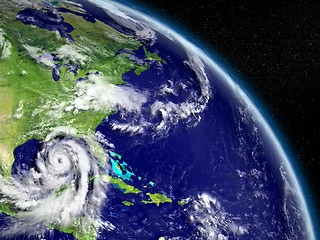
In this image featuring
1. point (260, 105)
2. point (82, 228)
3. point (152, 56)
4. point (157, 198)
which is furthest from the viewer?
point (260, 105)

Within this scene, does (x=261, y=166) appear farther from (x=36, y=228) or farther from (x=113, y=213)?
(x=36, y=228)

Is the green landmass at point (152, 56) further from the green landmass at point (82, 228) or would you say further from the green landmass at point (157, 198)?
the green landmass at point (82, 228)

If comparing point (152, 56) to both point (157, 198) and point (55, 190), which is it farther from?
point (55, 190)

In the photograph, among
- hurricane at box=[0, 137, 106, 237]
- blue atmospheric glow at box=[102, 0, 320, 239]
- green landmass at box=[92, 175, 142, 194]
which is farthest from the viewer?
blue atmospheric glow at box=[102, 0, 320, 239]

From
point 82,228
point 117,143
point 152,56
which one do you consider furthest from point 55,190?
point 152,56

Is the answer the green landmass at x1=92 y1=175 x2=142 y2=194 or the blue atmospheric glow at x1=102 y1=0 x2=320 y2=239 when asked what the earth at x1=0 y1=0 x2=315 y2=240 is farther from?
the blue atmospheric glow at x1=102 y1=0 x2=320 y2=239

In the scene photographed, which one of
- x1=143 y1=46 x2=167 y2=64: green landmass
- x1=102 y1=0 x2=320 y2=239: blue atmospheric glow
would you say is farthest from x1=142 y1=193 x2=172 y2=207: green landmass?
x1=102 y1=0 x2=320 y2=239: blue atmospheric glow

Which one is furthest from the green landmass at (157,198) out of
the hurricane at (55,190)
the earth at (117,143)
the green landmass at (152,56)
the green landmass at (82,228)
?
the green landmass at (152,56)

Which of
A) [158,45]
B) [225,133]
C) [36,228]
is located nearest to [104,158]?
[36,228]

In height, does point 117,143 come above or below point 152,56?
below
